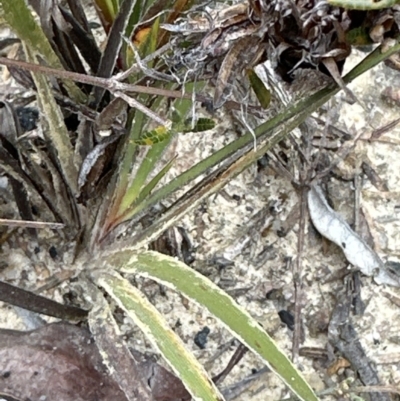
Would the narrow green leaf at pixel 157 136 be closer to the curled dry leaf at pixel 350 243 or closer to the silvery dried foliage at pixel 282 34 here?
the silvery dried foliage at pixel 282 34

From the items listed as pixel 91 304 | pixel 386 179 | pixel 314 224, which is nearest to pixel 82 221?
pixel 91 304

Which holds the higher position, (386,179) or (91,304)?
(386,179)

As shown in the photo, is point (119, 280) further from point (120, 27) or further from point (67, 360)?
point (120, 27)

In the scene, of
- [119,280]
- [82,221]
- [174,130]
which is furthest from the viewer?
[82,221]

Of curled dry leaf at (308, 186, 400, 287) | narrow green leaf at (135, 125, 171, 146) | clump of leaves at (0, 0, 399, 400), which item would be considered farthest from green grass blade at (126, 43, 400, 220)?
curled dry leaf at (308, 186, 400, 287)

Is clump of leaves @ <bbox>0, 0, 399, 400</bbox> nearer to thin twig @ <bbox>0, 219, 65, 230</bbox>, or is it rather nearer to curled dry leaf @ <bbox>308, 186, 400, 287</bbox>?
thin twig @ <bbox>0, 219, 65, 230</bbox>

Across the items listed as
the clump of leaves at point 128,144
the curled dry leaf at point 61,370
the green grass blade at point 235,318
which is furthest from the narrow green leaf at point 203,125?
the curled dry leaf at point 61,370

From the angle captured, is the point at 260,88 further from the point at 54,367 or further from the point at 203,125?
the point at 54,367
